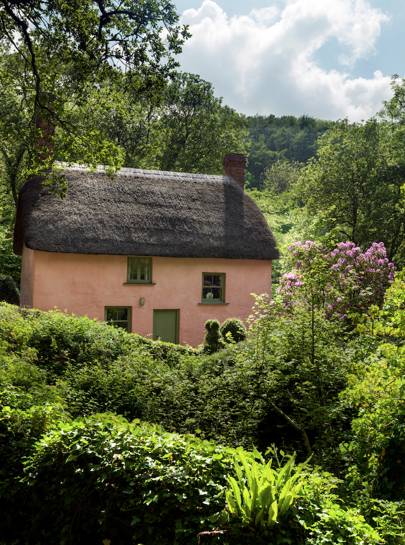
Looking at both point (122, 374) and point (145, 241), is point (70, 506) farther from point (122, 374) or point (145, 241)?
point (145, 241)

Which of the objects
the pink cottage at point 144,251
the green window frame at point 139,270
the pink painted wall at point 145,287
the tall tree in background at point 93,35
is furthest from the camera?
the green window frame at point 139,270

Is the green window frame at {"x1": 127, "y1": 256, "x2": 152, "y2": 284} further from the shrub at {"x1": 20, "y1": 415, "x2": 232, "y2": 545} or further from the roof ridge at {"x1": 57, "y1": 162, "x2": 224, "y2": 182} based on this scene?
the shrub at {"x1": 20, "y1": 415, "x2": 232, "y2": 545}

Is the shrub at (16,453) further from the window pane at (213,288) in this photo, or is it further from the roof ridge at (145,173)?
the roof ridge at (145,173)

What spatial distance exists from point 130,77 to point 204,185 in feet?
39.5

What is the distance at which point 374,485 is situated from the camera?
6191 mm

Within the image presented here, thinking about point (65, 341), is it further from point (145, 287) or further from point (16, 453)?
point (145, 287)

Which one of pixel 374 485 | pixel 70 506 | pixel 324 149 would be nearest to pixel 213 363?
pixel 374 485

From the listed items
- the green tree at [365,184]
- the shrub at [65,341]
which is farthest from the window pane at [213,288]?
the shrub at [65,341]

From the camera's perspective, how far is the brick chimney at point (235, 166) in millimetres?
25094

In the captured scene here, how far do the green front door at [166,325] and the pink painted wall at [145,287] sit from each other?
20cm

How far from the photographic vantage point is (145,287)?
20344mm

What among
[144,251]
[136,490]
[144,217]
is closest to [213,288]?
[144,251]

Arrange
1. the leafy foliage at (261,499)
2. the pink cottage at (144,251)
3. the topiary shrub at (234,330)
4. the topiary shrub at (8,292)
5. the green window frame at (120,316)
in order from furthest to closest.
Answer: the topiary shrub at (8,292)
the green window frame at (120,316)
the pink cottage at (144,251)
the topiary shrub at (234,330)
the leafy foliage at (261,499)

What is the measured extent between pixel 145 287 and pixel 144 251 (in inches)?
50.4
